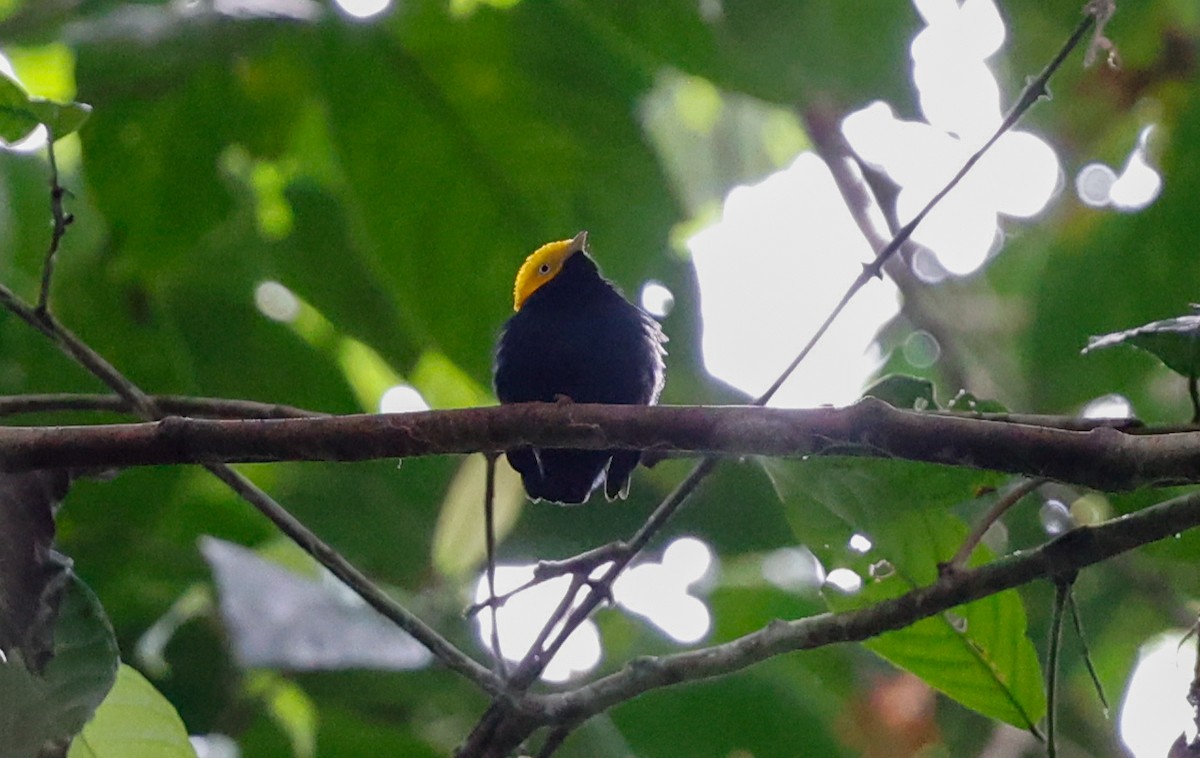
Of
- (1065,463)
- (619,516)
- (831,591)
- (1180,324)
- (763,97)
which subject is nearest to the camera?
(1065,463)

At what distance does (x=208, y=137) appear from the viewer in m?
3.14

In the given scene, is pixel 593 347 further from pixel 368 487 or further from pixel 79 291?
pixel 79 291

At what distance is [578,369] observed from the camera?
3010mm

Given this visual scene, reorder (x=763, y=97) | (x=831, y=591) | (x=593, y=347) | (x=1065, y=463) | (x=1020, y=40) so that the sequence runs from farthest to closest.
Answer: (x=1020, y=40) < (x=593, y=347) < (x=763, y=97) < (x=831, y=591) < (x=1065, y=463)

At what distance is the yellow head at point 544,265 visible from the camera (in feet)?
10.8

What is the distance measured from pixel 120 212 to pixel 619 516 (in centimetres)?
141

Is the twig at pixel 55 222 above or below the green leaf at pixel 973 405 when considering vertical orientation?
below

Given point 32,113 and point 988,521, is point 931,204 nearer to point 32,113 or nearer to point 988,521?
point 988,521

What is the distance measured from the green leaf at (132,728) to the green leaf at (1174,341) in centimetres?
155

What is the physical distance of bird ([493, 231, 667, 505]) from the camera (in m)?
2.81

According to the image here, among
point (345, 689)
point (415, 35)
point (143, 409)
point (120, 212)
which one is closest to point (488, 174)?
point (415, 35)

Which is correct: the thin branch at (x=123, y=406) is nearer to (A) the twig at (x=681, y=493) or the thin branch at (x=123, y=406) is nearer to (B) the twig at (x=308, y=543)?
(B) the twig at (x=308, y=543)


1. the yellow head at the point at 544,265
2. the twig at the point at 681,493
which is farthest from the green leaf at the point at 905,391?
the yellow head at the point at 544,265

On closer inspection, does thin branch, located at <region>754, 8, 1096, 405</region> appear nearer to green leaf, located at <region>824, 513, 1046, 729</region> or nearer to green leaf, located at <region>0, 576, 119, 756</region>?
green leaf, located at <region>824, 513, 1046, 729</region>
